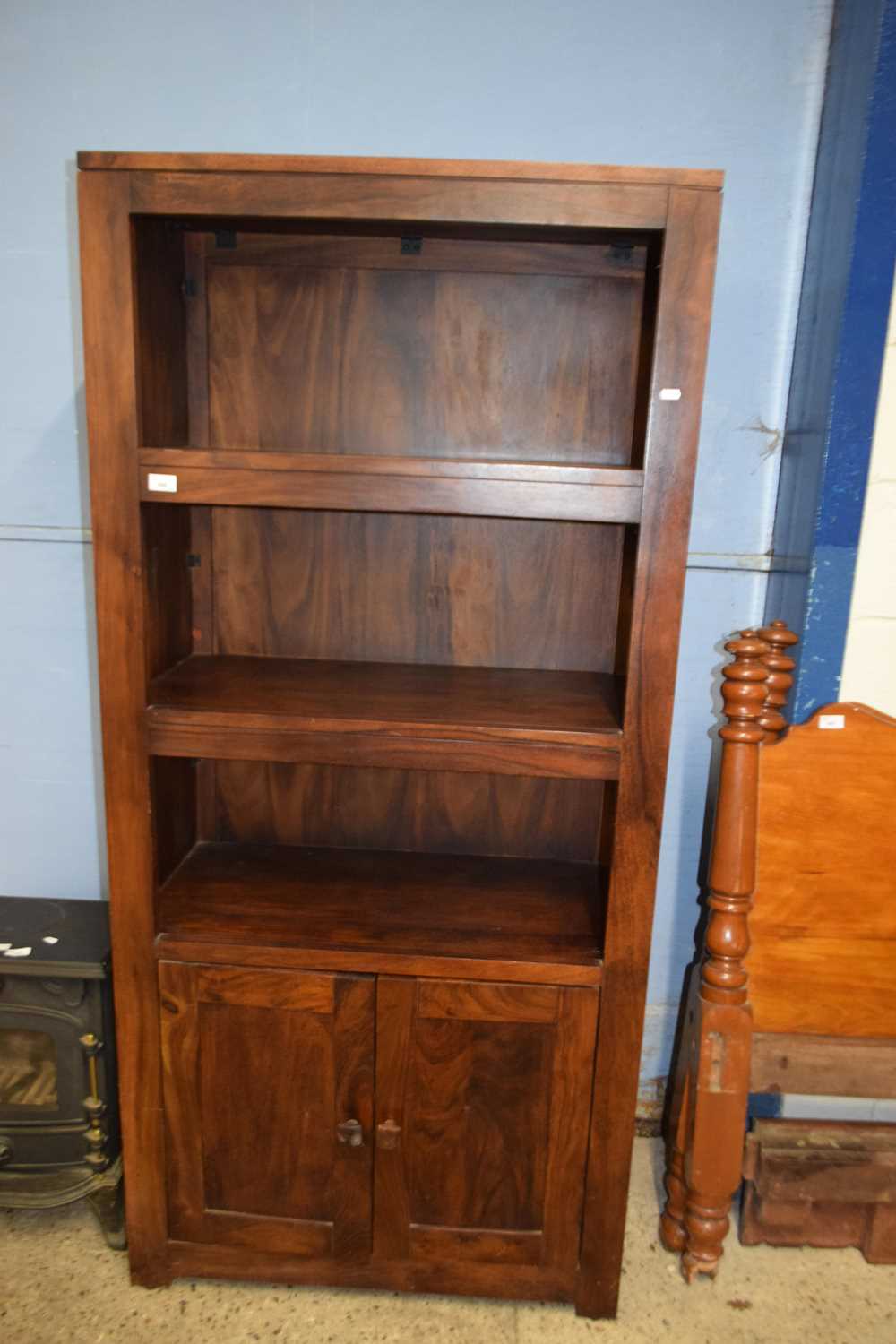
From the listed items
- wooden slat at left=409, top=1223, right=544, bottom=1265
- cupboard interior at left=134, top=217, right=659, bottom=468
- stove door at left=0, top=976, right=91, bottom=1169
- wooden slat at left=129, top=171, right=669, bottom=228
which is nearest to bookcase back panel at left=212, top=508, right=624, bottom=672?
cupboard interior at left=134, top=217, right=659, bottom=468

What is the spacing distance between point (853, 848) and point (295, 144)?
1760 mm

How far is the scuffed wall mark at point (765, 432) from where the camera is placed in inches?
75.2

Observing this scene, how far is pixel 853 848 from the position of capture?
1.76 m

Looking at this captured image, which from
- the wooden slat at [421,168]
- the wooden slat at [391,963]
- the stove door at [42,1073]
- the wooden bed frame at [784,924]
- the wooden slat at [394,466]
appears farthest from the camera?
the stove door at [42,1073]

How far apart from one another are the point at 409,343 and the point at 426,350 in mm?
36

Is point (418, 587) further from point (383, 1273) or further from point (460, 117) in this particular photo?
point (383, 1273)

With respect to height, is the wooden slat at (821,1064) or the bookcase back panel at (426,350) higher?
the bookcase back panel at (426,350)

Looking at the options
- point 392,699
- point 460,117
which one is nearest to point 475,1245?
point 392,699

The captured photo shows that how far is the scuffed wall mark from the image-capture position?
75.2 inches

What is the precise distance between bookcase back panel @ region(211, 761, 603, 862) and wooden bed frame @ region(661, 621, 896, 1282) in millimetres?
334

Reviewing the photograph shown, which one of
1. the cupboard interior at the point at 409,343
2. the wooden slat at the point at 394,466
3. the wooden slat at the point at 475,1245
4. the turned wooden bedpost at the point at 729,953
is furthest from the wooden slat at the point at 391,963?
the cupboard interior at the point at 409,343

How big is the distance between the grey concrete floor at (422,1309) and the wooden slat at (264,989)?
64 cm

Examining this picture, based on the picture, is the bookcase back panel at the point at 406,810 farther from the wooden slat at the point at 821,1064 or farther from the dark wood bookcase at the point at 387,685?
the wooden slat at the point at 821,1064

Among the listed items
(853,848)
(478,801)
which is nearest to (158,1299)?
(478,801)
